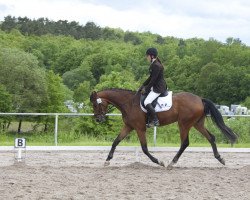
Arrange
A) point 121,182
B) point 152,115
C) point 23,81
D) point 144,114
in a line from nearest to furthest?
point 121,182 < point 152,115 < point 144,114 < point 23,81

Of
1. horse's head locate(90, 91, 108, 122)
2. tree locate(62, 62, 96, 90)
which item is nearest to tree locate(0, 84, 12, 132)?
tree locate(62, 62, 96, 90)

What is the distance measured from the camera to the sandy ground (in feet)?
20.7

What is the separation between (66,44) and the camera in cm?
11056

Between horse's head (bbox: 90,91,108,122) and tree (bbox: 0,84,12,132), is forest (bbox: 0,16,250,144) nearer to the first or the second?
tree (bbox: 0,84,12,132)

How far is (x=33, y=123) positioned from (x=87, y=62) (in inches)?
1980

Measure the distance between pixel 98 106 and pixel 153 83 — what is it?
1.18 meters

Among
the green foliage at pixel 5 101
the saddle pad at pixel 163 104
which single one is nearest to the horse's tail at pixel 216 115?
the saddle pad at pixel 163 104

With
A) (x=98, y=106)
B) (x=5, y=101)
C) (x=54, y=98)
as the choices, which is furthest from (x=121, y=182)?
(x=54, y=98)

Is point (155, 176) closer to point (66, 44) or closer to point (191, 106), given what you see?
point (191, 106)

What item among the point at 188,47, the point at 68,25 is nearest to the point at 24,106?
the point at 188,47

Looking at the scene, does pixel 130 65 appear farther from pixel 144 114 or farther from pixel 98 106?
pixel 144 114

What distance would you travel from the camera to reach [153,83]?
9.31m

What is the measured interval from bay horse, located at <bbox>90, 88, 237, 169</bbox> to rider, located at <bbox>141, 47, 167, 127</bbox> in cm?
21

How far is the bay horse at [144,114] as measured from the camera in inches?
376
